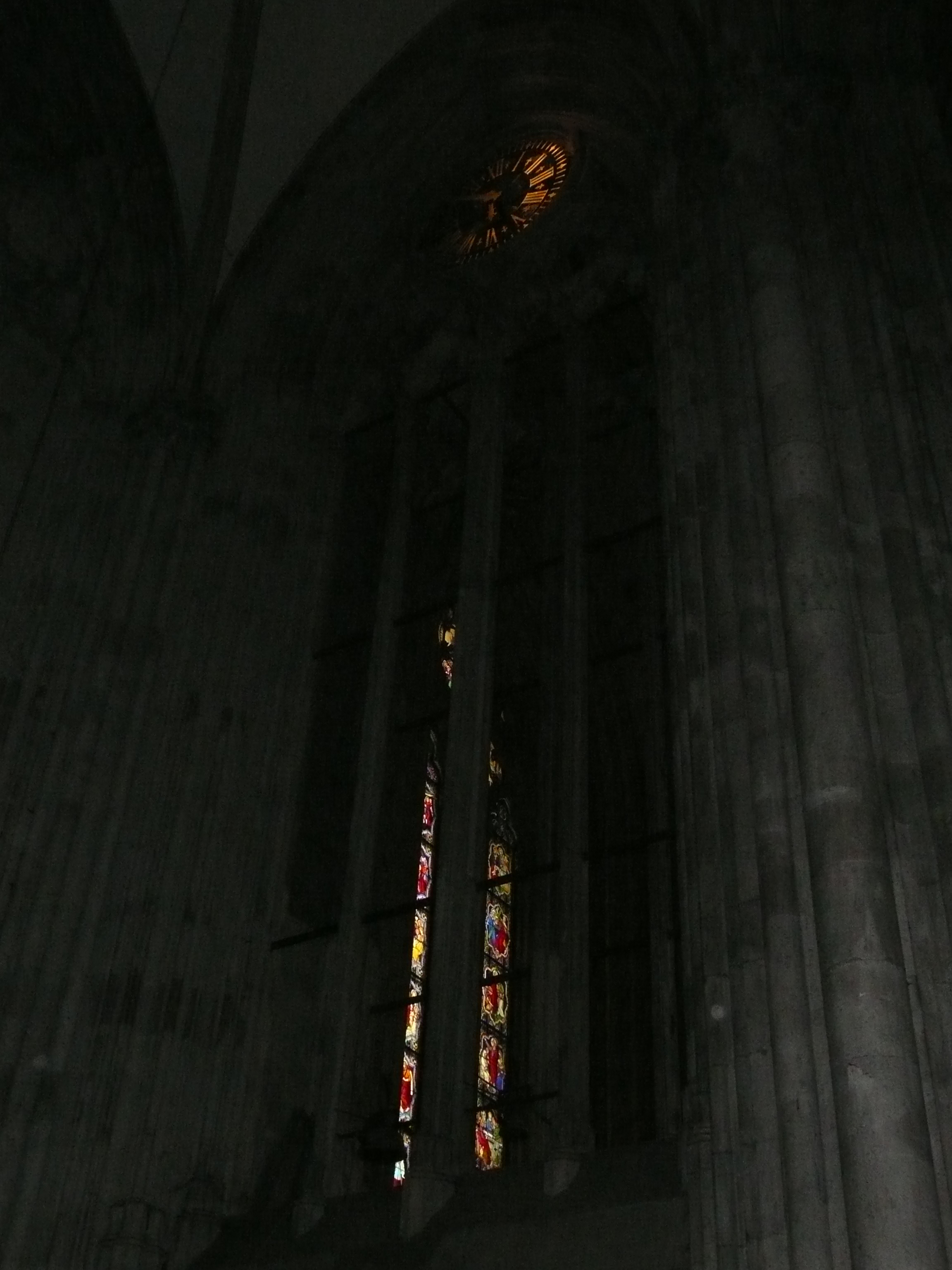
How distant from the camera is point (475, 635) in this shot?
34.7 feet

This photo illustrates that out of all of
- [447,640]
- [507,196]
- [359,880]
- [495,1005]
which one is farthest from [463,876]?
[507,196]

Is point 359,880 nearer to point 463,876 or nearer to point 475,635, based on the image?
point 463,876

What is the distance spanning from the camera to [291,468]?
12523 millimetres

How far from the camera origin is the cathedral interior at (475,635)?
626cm

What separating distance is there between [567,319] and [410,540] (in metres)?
2.25

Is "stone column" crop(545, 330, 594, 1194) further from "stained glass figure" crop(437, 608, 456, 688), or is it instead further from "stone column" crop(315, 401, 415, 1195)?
"stained glass figure" crop(437, 608, 456, 688)

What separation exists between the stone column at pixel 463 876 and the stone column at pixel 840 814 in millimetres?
3391

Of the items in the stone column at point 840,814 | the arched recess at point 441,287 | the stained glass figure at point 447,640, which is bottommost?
the stone column at point 840,814

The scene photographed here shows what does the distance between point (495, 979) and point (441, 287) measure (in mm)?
6442

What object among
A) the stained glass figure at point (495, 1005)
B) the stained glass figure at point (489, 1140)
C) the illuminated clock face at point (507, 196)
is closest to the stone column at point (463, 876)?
the stained glass figure at point (489, 1140)

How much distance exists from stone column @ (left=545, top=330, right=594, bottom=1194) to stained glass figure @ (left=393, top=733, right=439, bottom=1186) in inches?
42.6

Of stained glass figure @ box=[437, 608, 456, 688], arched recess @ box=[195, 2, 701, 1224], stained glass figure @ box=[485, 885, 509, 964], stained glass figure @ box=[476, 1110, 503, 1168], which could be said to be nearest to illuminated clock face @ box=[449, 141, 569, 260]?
arched recess @ box=[195, 2, 701, 1224]

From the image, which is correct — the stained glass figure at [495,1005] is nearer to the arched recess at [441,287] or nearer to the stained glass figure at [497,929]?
the stained glass figure at [497,929]

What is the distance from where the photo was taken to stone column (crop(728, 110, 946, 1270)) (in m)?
4.82
